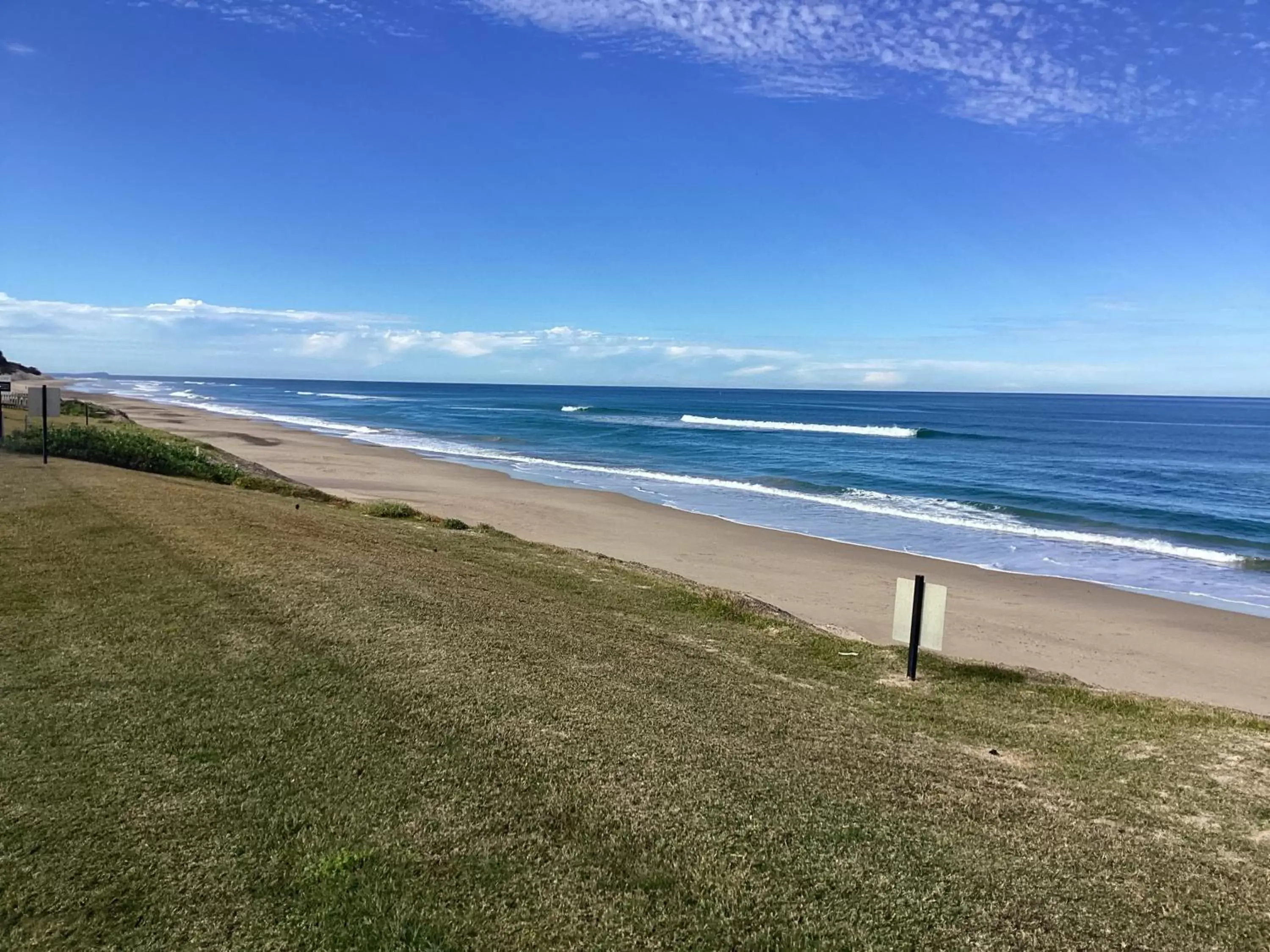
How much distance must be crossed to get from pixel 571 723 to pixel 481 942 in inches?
90.3

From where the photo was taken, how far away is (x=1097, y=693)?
26.1 feet

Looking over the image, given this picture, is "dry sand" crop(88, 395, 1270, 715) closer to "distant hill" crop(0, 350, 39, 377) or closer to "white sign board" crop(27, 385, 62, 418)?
"white sign board" crop(27, 385, 62, 418)

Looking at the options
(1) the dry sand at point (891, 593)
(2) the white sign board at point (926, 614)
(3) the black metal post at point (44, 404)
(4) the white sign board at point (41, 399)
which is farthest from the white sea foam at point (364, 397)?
(2) the white sign board at point (926, 614)

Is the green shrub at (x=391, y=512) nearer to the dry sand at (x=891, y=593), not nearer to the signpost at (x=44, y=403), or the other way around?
the dry sand at (x=891, y=593)

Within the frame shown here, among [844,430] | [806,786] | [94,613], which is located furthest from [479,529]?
[844,430]

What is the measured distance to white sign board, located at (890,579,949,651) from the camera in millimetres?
7977

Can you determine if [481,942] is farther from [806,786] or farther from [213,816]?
[806,786]

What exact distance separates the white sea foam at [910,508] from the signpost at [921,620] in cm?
1829

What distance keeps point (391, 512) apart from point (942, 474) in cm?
3033

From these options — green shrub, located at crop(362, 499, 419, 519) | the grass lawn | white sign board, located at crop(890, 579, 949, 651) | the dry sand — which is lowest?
the dry sand

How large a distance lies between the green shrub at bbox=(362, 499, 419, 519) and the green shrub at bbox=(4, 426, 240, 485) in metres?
4.43

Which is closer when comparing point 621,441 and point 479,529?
point 479,529

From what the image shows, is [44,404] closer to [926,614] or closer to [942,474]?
[926,614]

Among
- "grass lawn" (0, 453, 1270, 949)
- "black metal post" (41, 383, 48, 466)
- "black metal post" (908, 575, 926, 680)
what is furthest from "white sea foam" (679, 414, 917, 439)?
"grass lawn" (0, 453, 1270, 949)
